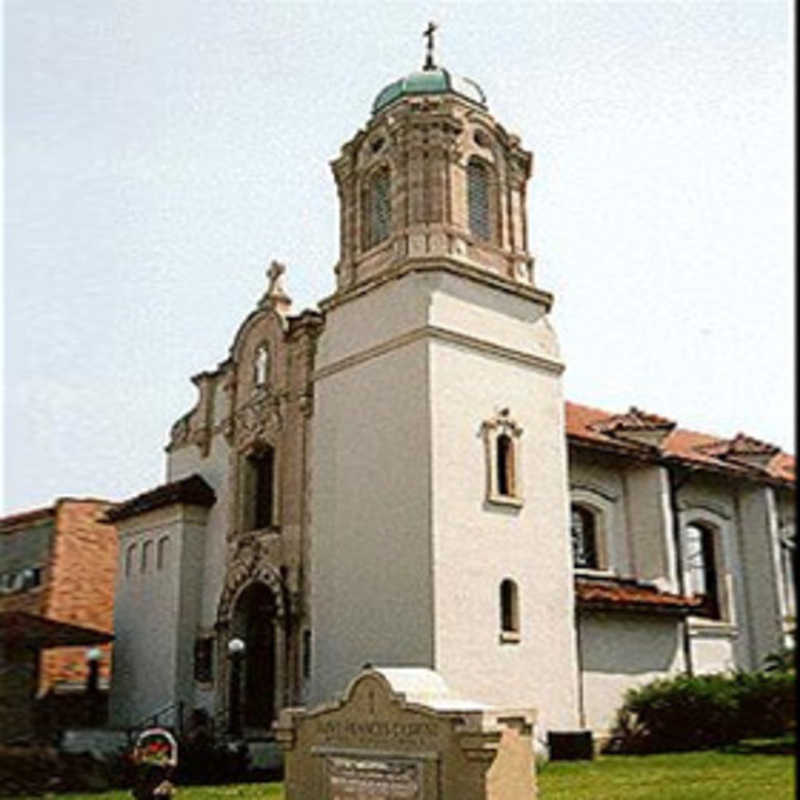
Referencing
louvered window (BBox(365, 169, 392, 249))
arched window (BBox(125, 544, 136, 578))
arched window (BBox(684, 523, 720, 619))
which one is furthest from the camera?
arched window (BBox(125, 544, 136, 578))

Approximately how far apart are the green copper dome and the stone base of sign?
17.3 meters

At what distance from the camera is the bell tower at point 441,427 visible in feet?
73.3

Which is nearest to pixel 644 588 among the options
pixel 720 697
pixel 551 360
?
pixel 720 697

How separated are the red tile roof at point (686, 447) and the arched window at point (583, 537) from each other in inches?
79.4

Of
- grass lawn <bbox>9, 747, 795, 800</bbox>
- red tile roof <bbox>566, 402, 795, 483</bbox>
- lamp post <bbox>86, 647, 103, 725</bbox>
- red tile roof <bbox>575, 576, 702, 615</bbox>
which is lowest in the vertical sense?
grass lawn <bbox>9, 747, 795, 800</bbox>

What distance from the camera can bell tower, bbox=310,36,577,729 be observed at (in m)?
22.3

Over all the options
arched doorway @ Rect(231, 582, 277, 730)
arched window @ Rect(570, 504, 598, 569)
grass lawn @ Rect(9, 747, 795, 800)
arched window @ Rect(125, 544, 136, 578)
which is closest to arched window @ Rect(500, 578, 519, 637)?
grass lawn @ Rect(9, 747, 795, 800)

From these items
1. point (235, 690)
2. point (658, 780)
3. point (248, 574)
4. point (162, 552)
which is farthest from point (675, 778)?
point (162, 552)

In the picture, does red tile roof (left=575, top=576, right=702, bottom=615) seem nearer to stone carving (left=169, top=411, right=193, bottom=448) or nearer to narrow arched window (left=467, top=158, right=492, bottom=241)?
narrow arched window (left=467, top=158, right=492, bottom=241)

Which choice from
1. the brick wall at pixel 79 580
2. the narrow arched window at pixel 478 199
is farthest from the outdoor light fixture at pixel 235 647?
the narrow arched window at pixel 478 199

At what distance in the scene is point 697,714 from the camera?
959 inches

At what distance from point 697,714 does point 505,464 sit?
717cm

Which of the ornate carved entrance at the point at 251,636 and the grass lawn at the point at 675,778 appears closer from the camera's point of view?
the grass lawn at the point at 675,778

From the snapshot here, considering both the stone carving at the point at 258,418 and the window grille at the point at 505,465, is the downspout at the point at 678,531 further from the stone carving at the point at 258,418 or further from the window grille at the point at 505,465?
the stone carving at the point at 258,418
